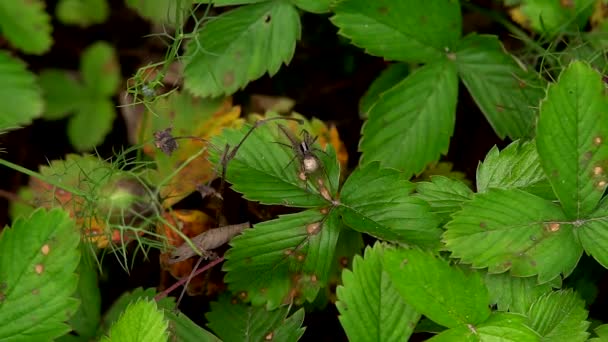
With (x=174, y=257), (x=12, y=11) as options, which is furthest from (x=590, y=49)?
(x=12, y=11)

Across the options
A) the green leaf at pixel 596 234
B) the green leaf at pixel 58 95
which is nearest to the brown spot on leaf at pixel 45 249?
the green leaf at pixel 58 95

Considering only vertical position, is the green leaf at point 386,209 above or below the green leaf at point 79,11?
below

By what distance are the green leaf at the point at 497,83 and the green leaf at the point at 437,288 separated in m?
0.63

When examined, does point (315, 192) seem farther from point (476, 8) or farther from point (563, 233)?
point (476, 8)

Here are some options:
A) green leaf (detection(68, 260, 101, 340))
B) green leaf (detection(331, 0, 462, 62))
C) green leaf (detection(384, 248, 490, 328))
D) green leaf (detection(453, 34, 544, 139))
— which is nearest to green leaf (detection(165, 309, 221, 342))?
green leaf (detection(68, 260, 101, 340))

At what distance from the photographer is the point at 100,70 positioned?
2852 mm

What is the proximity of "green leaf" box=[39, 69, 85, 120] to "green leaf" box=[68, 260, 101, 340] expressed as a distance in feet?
3.07

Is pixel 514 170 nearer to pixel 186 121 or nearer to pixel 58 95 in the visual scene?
pixel 186 121

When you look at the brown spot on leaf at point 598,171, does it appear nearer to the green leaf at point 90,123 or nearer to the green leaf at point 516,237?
the green leaf at point 516,237

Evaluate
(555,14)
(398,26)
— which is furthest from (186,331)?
(555,14)

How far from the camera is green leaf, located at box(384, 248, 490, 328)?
1680 millimetres

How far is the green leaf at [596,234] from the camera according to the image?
1.72 meters

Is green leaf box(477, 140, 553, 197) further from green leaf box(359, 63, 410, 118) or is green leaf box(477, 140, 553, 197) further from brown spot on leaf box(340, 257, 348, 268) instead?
green leaf box(359, 63, 410, 118)

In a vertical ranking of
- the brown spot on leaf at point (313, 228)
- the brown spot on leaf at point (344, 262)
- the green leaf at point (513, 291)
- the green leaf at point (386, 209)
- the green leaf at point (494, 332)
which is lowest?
the brown spot on leaf at point (344, 262)
